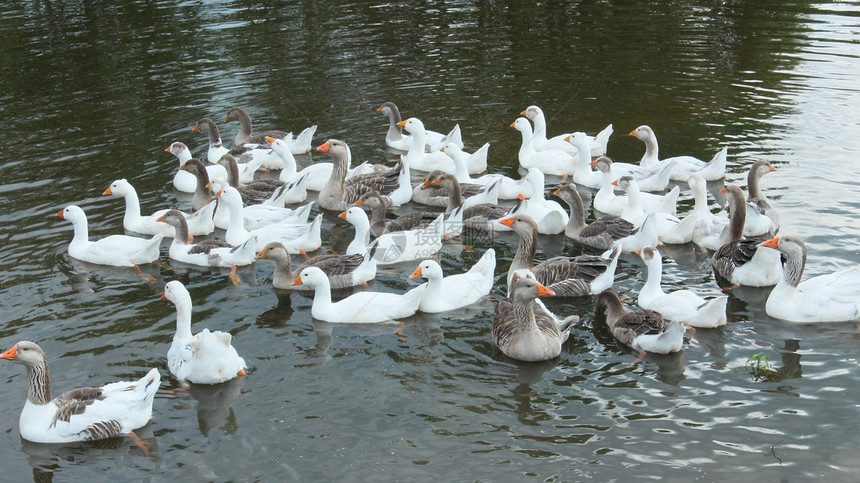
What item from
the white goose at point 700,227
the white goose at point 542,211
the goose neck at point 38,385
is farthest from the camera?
the white goose at point 542,211

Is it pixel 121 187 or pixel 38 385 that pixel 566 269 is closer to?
pixel 38 385

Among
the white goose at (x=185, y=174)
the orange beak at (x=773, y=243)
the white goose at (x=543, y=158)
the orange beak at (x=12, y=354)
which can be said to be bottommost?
the white goose at (x=543, y=158)

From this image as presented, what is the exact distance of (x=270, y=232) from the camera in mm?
13523

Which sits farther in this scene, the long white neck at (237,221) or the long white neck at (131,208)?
the long white neck at (131,208)

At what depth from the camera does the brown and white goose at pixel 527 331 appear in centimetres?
994

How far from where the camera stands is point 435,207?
50.8 feet

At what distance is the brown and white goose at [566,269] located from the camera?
1171 centimetres

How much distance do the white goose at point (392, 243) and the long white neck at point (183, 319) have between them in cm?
332

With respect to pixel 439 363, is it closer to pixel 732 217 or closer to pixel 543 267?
pixel 543 267

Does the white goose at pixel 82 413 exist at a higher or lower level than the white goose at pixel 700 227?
higher

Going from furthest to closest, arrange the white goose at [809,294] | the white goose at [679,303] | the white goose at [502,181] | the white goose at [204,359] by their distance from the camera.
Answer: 1. the white goose at [502,181]
2. the white goose at [809,294]
3. the white goose at [679,303]
4. the white goose at [204,359]

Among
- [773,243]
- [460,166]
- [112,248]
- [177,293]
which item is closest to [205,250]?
[112,248]

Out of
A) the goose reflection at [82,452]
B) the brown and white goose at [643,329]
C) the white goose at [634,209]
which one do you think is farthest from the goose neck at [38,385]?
the white goose at [634,209]

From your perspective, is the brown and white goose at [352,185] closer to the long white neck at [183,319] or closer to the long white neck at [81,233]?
the long white neck at [81,233]
